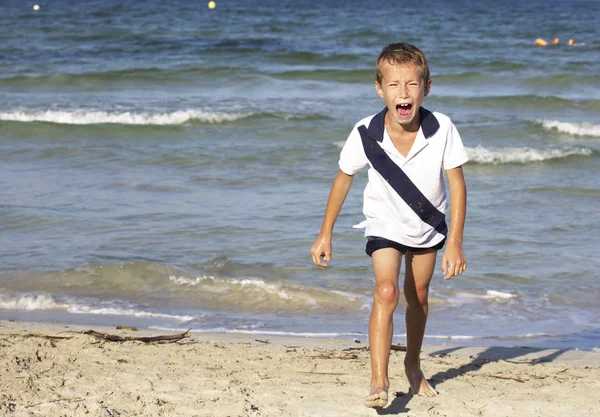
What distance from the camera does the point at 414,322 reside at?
3852 millimetres

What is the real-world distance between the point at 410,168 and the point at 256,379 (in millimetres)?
1270

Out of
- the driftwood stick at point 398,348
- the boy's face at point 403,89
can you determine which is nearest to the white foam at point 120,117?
the driftwood stick at point 398,348

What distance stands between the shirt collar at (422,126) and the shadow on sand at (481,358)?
1167 millimetres

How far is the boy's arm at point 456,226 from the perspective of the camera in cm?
348

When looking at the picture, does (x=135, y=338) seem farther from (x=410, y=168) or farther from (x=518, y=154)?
(x=518, y=154)

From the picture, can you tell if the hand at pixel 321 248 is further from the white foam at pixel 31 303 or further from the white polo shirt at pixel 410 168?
the white foam at pixel 31 303

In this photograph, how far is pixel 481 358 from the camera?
4.79 meters

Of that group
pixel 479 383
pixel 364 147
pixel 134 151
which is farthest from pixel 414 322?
pixel 134 151

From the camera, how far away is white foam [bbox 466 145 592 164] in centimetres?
1135

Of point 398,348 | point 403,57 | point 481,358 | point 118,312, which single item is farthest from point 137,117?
point 403,57

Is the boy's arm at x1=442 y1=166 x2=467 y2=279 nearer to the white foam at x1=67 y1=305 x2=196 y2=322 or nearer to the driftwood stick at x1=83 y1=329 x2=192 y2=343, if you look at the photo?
the driftwood stick at x1=83 y1=329 x2=192 y2=343

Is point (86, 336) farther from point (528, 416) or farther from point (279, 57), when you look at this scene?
point (279, 57)

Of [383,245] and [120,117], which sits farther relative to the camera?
[120,117]

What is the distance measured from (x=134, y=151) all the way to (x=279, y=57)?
12.3 meters
